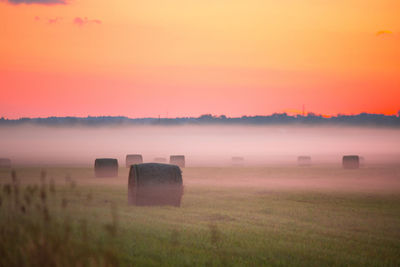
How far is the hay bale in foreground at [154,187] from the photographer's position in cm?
2203

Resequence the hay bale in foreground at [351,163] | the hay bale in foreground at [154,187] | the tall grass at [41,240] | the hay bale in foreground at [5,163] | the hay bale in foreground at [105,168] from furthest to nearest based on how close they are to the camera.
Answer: the hay bale in foreground at [351,163], the hay bale in foreground at [5,163], the hay bale in foreground at [105,168], the hay bale in foreground at [154,187], the tall grass at [41,240]

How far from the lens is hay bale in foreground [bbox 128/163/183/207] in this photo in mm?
22031

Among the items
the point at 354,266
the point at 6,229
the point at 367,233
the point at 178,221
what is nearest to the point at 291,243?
the point at 354,266

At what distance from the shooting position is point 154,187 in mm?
22188

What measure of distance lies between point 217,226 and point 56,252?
981 cm

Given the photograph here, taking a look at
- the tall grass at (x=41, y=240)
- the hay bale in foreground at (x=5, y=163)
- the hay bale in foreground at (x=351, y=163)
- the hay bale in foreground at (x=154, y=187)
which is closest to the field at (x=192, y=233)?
the tall grass at (x=41, y=240)

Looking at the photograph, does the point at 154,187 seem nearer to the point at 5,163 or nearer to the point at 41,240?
the point at 41,240

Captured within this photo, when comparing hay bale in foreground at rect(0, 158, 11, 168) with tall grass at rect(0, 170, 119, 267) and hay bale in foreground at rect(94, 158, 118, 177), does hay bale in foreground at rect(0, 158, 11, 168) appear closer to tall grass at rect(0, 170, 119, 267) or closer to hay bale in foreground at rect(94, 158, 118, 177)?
hay bale in foreground at rect(94, 158, 118, 177)

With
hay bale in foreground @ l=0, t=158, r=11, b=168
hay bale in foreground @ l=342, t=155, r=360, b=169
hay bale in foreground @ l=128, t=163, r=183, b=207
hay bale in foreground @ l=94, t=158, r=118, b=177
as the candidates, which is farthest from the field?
hay bale in foreground @ l=342, t=155, r=360, b=169

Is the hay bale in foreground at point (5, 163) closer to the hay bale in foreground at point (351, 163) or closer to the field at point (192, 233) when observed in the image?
the field at point (192, 233)

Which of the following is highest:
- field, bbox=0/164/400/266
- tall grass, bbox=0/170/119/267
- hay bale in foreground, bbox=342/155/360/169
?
tall grass, bbox=0/170/119/267

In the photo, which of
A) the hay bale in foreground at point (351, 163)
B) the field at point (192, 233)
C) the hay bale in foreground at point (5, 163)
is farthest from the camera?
the hay bale in foreground at point (351, 163)

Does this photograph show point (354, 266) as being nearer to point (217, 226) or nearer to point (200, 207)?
point (217, 226)

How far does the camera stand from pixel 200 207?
72.9 ft
